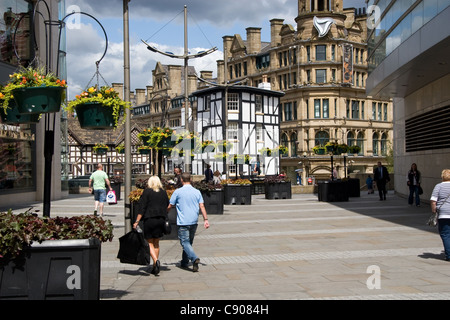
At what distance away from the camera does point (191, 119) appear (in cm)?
8881

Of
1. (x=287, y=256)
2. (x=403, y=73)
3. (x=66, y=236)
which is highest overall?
(x=403, y=73)

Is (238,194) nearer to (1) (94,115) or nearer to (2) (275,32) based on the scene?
(1) (94,115)

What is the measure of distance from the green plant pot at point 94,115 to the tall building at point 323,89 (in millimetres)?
61597

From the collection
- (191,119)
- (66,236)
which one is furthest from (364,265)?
(191,119)

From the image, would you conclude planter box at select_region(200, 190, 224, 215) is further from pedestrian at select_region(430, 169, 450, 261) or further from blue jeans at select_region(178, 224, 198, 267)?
pedestrian at select_region(430, 169, 450, 261)

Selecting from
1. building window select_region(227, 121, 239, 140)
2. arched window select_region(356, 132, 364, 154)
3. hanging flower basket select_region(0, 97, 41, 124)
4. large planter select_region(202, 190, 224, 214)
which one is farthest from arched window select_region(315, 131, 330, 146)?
hanging flower basket select_region(0, 97, 41, 124)

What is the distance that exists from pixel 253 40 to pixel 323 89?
1395cm

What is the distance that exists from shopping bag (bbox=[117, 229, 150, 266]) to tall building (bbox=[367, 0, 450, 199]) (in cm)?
1073

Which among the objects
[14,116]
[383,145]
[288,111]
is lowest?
[14,116]

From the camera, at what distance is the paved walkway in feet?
27.3

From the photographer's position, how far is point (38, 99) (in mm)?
7152

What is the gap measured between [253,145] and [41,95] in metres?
55.0

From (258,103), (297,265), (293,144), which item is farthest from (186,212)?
(293,144)

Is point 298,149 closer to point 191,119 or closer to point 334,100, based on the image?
point 334,100
